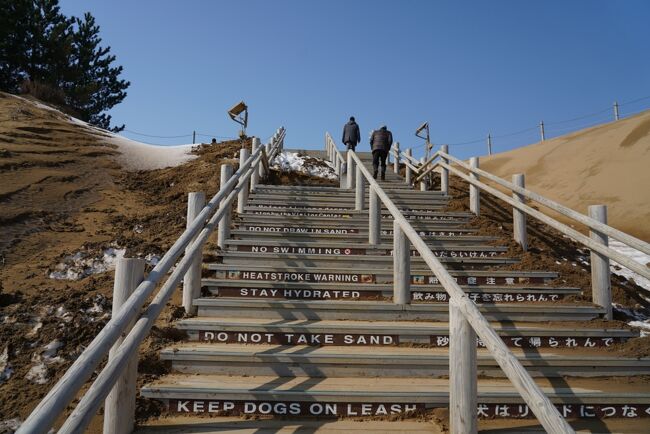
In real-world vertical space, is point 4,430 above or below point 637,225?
below

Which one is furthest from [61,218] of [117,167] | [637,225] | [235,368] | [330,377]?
[637,225]

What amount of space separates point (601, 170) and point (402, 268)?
587 inches

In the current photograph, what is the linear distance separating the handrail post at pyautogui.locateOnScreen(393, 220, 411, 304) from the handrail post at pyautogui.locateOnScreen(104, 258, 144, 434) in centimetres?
252

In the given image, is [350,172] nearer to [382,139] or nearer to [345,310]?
[382,139]

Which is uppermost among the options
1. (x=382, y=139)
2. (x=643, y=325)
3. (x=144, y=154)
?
(x=382, y=139)

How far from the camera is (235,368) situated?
11.3 ft

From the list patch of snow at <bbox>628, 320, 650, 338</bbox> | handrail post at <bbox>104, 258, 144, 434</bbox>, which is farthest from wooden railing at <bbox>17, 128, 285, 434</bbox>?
patch of snow at <bbox>628, 320, 650, 338</bbox>

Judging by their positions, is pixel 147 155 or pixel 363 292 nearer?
pixel 363 292

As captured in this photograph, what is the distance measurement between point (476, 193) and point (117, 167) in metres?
8.90

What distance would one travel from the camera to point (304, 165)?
1363 centimetres

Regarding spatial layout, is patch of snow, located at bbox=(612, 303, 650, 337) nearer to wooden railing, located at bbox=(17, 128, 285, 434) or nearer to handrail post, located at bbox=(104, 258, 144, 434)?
wooden railing, located at bbox=(17, 128, 285, 434)

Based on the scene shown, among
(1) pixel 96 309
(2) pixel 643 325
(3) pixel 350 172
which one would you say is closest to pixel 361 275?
(1) pixel 96 309

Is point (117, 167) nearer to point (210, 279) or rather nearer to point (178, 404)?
point (210, 279)

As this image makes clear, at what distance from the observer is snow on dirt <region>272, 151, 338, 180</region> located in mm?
12992
